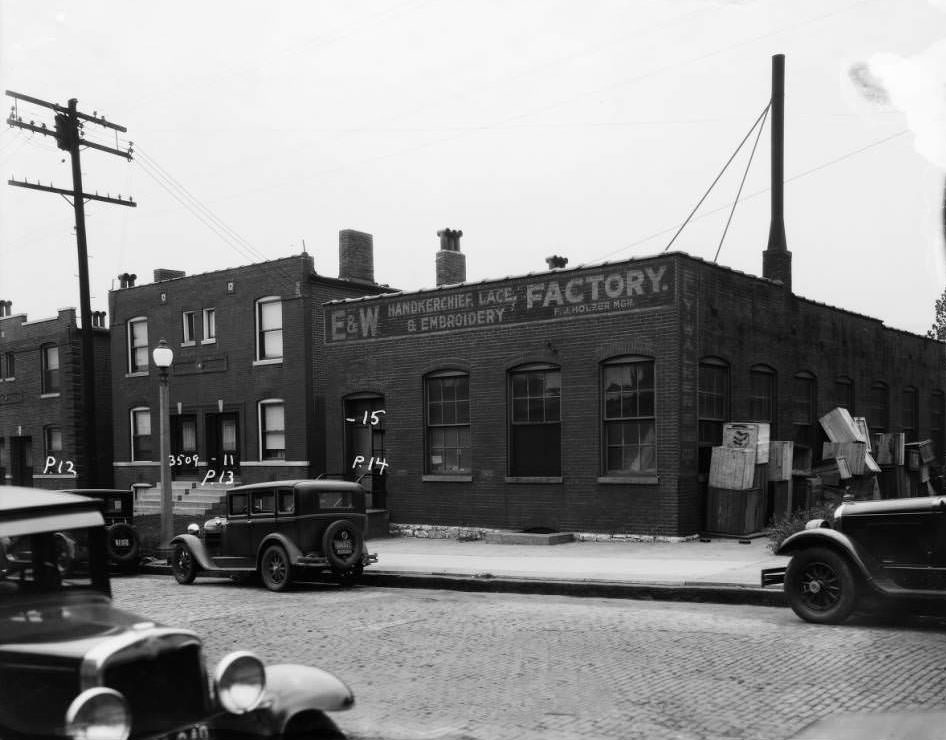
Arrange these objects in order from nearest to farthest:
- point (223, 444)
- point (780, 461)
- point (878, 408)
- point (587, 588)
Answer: point (587, 588), point (780, 461), point (878, 408), point (223, 444)

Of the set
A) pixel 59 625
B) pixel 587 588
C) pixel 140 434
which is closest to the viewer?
pixel 59 625

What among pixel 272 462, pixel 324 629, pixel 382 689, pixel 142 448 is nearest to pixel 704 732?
pixel 382 689

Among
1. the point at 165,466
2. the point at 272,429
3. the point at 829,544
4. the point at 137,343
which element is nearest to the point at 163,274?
the point at 137,343

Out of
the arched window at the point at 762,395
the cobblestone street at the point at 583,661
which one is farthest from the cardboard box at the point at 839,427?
the cobblestone street at the point at 583,661

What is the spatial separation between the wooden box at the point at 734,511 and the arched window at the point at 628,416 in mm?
1335

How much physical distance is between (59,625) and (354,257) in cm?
2585

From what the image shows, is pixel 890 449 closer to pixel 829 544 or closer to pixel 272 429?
pixel 829 544

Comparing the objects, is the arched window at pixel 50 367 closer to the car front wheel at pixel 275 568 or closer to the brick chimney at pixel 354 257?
the brick chimney at pixel 354 257

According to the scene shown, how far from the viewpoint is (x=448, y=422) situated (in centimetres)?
2159

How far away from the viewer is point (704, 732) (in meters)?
6.22

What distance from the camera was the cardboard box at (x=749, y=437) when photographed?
1830cm

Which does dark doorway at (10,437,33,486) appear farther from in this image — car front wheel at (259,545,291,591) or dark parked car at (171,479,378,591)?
car front wheel at (259,545,291,591)

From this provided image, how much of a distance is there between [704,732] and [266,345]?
75.1 feet

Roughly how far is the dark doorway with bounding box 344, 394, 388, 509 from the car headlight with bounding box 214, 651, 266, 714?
1832cm
